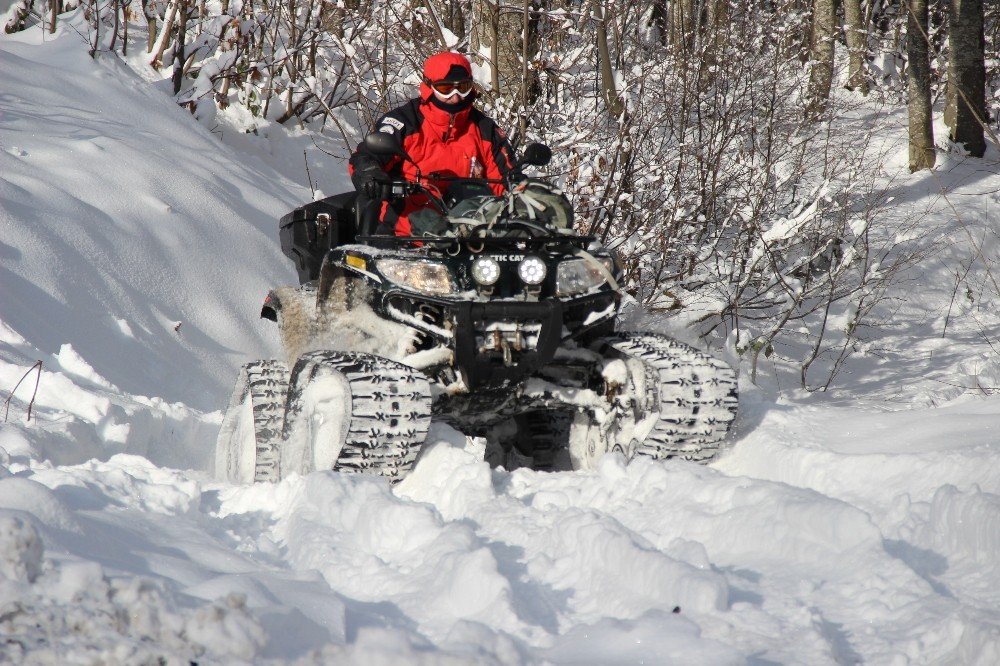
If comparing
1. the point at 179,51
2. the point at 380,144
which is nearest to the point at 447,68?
the point at 380,144

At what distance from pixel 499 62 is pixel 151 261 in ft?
10.4

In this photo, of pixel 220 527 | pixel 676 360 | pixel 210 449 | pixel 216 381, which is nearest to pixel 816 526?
pixel 676 360

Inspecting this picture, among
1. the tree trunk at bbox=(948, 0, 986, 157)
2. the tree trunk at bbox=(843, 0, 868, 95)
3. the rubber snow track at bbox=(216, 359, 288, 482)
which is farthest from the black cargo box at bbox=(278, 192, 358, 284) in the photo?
the tree trunk at bbox=(843, 0, 868, 95)

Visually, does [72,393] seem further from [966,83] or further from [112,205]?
[966,83]

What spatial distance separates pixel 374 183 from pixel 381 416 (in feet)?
4.18

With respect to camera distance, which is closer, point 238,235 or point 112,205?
point 112,205

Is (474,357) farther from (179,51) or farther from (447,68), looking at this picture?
(179,51)

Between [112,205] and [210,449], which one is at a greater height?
[112,205]

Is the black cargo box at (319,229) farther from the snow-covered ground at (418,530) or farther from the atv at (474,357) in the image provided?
the snow-covered ground at (418,530)

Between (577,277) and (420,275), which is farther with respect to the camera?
(577,277)

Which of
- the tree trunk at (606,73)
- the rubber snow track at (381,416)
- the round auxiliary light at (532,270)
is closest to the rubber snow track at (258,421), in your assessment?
the rubber snow track at (381,416)

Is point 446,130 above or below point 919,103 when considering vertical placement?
below

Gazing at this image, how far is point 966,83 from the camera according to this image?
12688mm

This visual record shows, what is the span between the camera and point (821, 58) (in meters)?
12.3
